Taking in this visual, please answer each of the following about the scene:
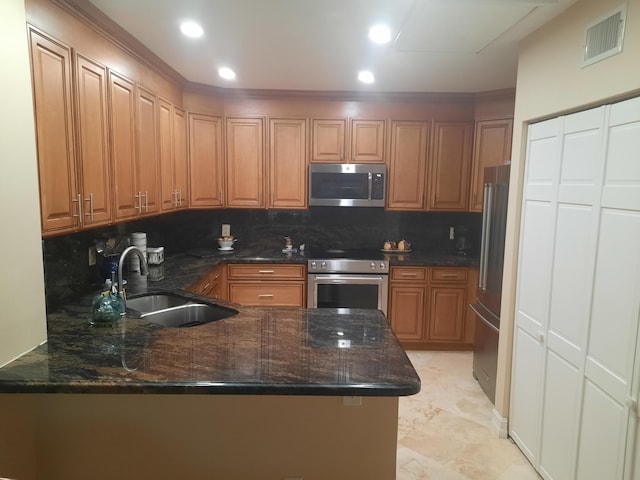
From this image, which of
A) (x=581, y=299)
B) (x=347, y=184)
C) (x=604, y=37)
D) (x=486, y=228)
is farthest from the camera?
(x=347, y=184)

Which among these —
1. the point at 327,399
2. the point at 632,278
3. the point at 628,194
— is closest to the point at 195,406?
the point at 327,399

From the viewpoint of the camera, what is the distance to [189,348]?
67.5 inches

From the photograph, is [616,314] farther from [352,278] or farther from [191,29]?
[191,29]

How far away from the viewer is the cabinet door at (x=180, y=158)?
11.9 ft

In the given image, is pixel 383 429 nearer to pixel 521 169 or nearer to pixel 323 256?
pixel 521 169

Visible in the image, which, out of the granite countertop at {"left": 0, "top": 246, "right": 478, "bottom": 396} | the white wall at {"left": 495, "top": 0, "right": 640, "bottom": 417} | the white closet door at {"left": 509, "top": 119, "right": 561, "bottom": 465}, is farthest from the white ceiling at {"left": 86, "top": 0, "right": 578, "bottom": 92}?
the granite countertop at {"left": 0, "top": 246, "right": 478, "bottom": 396}

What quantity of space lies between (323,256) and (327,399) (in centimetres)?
259

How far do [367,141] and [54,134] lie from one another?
9.76 feet

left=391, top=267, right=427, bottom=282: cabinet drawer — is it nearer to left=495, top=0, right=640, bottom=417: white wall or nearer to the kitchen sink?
left=495, top=0, right=640, bottom=417: white wall

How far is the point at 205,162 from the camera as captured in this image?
408 cm

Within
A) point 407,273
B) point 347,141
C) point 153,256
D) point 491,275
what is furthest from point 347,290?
point 153,256

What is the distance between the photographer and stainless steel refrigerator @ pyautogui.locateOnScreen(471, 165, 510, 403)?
2875 millimetres

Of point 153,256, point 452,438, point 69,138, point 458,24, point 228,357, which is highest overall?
point 458,24

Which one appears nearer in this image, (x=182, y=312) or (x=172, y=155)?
(x=182, y=312)
